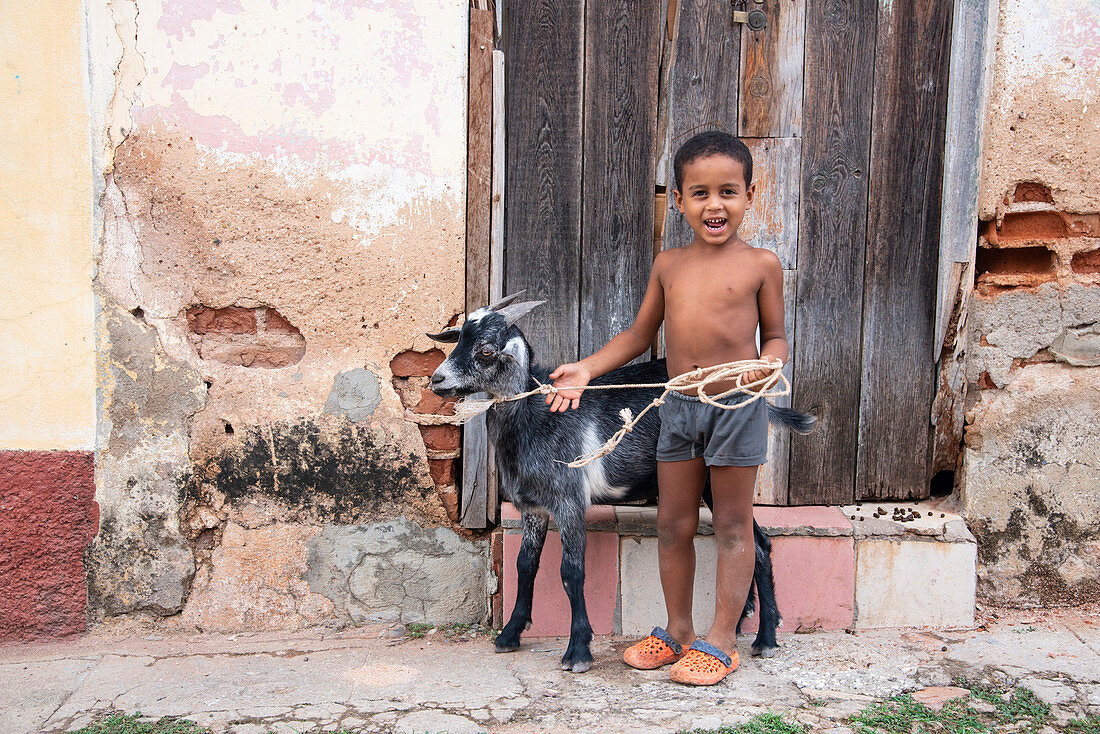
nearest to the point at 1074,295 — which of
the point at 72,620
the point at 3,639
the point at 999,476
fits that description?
the point at 999,476

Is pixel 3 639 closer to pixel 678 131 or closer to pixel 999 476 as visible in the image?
pixel 678 131

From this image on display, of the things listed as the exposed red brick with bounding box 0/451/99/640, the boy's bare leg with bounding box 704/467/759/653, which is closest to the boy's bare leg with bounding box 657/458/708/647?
the boy's bare leg with bounding box 704/467/759/653

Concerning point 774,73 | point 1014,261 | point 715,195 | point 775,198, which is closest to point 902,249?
point 1014,261

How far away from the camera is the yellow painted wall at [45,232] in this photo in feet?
10.3

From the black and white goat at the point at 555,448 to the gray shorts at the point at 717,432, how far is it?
24 centimetres

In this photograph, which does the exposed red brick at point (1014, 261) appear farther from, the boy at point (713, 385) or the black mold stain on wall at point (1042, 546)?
the boy at point (713, 385)

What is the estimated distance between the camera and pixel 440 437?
3443mm

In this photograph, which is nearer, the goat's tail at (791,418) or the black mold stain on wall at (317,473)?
the goat's tail at (791,418)

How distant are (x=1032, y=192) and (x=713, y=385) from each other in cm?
177

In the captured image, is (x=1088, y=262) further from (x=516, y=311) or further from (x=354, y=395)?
(x=354, y=395)

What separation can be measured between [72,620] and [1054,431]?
13.6 ft

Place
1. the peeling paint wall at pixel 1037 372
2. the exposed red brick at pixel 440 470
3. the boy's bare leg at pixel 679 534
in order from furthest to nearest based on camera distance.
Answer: the exposed red brick at pixel 440 470 → the peeling paint wall at pixel 1037 372 → the boy's bare leg at pixel 679 534

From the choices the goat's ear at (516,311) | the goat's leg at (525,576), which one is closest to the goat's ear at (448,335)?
the goat's ear at (516,311)

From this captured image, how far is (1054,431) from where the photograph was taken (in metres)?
3.40
